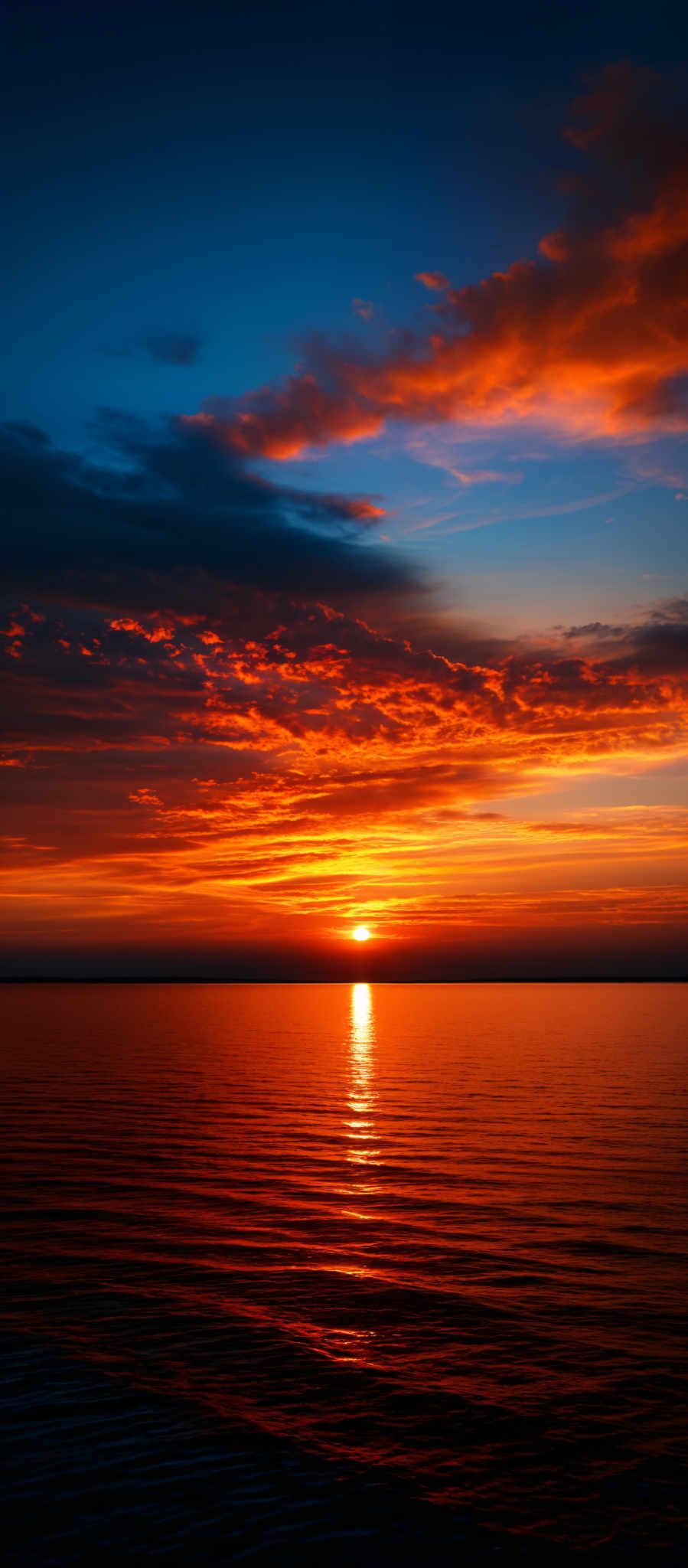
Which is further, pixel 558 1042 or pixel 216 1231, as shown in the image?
pixel 558 1042

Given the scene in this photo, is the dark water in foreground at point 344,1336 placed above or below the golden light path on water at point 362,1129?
above

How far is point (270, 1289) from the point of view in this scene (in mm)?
19422

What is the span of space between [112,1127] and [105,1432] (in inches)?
1086

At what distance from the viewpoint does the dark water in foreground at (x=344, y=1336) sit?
447 inches

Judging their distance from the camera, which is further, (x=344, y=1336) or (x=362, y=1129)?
(x=362, y=1129)

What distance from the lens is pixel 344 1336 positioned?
55.9 ft

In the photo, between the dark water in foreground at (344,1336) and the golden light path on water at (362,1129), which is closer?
the dark water in foreground at (344,1336)

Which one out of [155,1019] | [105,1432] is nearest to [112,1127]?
[105,1432]

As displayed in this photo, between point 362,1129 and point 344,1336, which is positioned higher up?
point 344,1336

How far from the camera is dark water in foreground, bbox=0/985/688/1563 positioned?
447 inches

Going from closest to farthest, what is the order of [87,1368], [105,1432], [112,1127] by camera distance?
[105,1432] → [87,1368] → [112,1127]

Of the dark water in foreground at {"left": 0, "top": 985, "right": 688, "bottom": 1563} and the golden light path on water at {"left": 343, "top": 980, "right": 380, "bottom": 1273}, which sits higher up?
the dark water in foreground at {"left": 0, "top": 985, "right": 688, "bottom": 1563}

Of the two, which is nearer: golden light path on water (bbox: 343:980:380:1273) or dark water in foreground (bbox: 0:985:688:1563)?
dark water in foreground (bbox: 0:985:688:1563)

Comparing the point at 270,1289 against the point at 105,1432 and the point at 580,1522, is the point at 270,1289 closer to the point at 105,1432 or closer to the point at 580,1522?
the point at 105,1432
